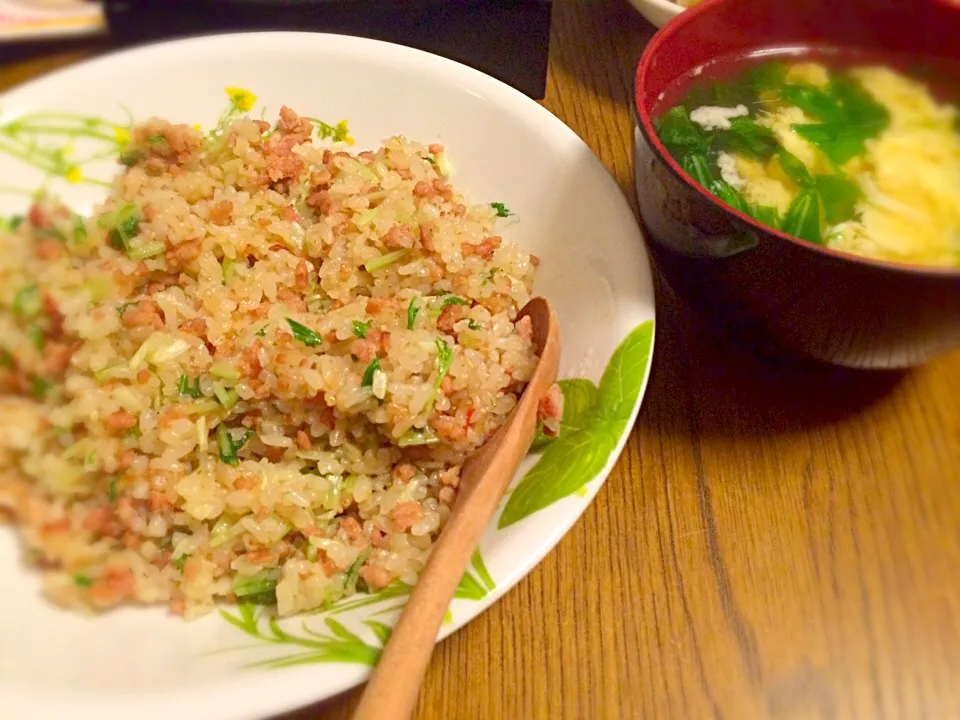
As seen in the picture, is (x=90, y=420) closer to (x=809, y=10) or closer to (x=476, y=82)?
(x=476, y=82)

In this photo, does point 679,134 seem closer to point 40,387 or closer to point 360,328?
point 360,328

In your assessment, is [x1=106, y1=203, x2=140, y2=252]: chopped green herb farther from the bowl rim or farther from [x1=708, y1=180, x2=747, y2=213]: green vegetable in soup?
[x1=708, y1=180, x2=747, y2=213]: green vegetable in soup

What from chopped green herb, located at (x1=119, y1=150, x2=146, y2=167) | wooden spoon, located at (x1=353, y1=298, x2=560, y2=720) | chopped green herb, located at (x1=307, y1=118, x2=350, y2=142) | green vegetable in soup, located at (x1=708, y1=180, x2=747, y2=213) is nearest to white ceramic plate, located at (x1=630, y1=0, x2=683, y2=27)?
green vegetable in soup, located at (x1=708, y1=180, x2=747, y2=213)

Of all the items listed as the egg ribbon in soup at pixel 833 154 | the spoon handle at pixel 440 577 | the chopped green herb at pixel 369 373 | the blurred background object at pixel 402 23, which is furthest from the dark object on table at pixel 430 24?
the spoon handle at pixel 440 577

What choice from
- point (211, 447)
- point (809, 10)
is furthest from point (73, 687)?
point (809, 10)

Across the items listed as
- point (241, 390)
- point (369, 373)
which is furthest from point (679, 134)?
point (241, 390)

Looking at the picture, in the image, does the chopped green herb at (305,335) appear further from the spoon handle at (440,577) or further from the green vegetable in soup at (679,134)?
the green vegetable in soup at (679,134)
